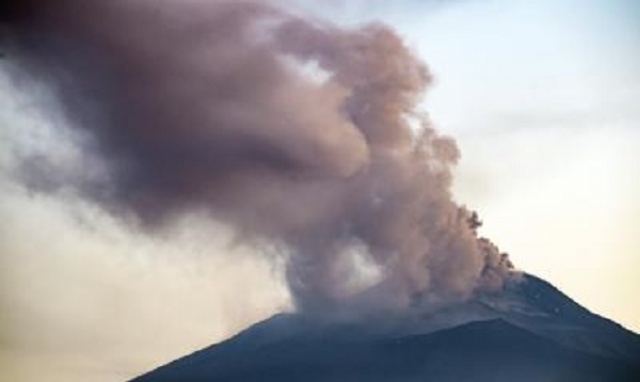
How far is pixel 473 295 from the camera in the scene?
1000 inches

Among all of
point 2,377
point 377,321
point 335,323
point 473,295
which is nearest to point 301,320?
point 335,323

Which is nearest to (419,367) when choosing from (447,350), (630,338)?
(447,350)

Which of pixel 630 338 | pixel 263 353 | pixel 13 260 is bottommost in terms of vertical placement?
pixel 630 338

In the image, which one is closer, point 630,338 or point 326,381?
point 630,338

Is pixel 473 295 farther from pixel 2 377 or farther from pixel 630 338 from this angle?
pixel 2 377

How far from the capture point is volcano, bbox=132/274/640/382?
75.7 feet

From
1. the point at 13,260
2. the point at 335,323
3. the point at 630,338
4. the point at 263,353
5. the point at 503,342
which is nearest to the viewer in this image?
the point at 13,260

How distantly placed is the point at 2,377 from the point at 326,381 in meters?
17.3

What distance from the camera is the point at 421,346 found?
92.8 ft

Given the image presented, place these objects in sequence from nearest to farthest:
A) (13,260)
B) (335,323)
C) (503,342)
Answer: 1. (13,260)
2. (335,323)
3. (503,342)

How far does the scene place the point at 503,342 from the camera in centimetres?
2759

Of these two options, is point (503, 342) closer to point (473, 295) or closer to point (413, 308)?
point (473, 295)

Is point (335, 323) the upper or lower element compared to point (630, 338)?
upper

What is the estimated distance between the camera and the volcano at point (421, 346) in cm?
2308
